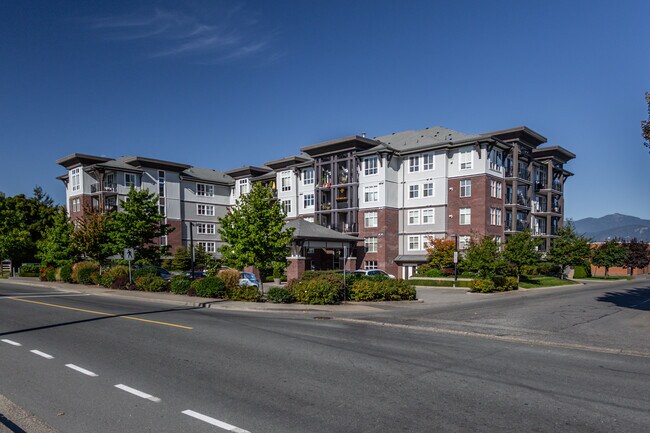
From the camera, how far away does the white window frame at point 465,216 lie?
47250 mm

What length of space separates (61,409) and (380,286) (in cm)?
1917

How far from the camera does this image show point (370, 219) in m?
52.1

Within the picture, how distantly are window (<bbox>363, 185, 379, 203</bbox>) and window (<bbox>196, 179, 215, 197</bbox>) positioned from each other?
2694cm

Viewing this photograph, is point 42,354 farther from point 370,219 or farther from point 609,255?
point 609,255

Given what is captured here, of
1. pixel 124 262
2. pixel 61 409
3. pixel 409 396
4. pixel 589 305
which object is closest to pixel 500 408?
pixel 409 396

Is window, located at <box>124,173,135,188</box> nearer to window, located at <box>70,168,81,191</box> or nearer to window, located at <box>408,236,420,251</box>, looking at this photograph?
window, located at <box>70,168,81,191</box>

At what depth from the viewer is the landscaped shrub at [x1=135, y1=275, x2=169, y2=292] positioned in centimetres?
2864

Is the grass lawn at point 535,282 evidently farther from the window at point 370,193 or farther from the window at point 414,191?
the window at point 370,193

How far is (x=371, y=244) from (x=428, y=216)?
7.00m

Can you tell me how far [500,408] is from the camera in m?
7.15

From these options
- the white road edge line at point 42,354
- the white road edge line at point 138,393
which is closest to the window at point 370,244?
the white road edge line at point 42,354

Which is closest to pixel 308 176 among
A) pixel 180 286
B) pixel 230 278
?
pixel 180 286

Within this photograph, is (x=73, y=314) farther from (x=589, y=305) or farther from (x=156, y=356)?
(x=589, y=305)

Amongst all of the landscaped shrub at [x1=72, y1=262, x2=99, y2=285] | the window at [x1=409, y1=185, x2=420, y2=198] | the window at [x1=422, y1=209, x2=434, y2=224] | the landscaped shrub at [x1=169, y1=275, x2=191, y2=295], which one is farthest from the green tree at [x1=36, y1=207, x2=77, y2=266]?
the window at [x1=422, y1=209, x2=434, y2=224]
